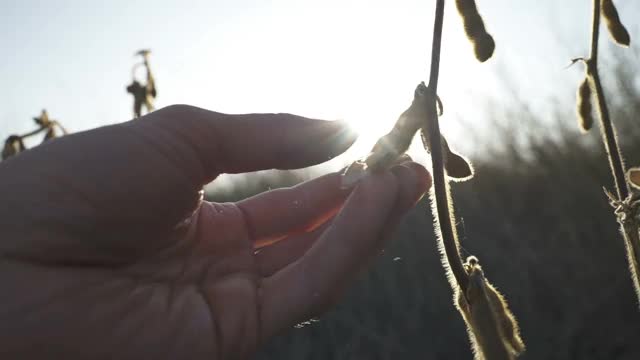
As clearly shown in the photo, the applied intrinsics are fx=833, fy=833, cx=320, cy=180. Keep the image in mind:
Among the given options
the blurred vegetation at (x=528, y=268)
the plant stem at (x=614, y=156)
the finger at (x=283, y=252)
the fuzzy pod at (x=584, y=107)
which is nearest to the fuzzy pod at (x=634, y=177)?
the plant stem at (x=614, y=156)

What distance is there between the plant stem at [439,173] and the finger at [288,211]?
2.28 feet

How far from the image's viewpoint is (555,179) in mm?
6008

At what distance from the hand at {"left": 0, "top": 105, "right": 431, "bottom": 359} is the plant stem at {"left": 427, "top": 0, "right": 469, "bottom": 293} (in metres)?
0.24

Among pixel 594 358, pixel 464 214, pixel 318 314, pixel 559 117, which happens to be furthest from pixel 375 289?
pixel 318 314

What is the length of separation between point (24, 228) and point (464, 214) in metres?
4.47

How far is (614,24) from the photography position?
2.46 metres

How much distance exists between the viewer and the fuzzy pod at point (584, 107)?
8.66 feet

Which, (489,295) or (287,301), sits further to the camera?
(287,301)

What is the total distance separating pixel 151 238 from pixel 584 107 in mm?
1449

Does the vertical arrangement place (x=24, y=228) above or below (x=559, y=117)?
below

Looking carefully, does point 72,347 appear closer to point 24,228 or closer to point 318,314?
point 24,228

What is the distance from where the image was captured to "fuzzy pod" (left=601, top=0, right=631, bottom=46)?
2451mm

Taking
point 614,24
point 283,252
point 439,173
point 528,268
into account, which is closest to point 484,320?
point 439,173

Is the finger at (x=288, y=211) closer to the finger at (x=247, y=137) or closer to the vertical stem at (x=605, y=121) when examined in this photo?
the finger at (x=247, y=137)
